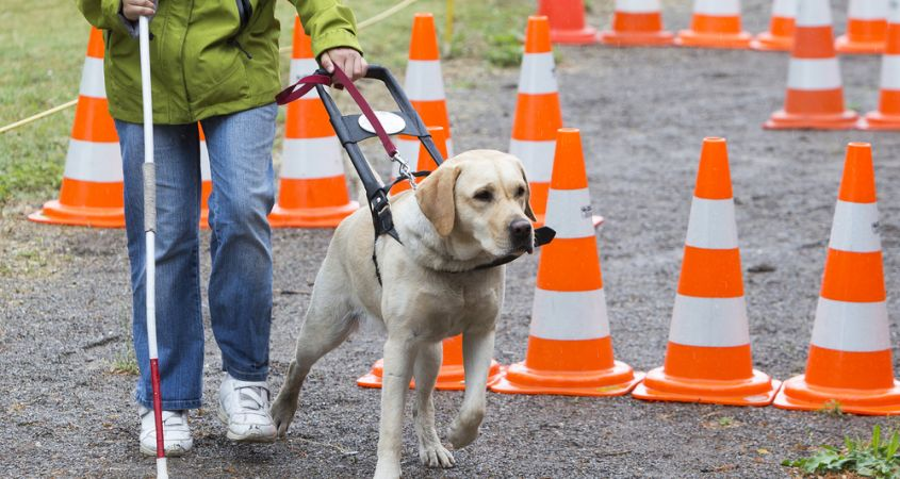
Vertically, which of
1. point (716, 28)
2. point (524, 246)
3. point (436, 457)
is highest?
point (716, 28)

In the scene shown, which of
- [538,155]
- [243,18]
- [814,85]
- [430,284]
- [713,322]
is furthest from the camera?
[814,85]

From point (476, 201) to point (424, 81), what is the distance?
332 centimetres

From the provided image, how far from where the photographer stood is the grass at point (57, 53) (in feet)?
27.1

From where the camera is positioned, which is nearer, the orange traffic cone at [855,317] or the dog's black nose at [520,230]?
the dog's black nose at [520,230]

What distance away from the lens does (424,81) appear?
23.5ft

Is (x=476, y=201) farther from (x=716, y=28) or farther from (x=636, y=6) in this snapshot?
(x=716, y=28)

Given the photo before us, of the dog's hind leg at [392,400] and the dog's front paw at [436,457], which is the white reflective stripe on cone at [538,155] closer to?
the dog's front paw at [436,457]

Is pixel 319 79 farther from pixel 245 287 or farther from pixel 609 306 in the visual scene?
pixel 609 306

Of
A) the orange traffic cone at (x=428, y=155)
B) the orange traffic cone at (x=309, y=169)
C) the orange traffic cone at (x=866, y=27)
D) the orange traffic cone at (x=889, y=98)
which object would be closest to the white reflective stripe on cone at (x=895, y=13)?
the orange traffic cone at (x=889, y=98)

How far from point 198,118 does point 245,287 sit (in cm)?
57

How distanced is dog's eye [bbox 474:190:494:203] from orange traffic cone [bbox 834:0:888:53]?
10.7m

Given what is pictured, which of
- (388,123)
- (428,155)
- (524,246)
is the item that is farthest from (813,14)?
(524,246)

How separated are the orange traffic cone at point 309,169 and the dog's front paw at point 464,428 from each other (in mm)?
3453

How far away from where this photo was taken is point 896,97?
34.5 ft
